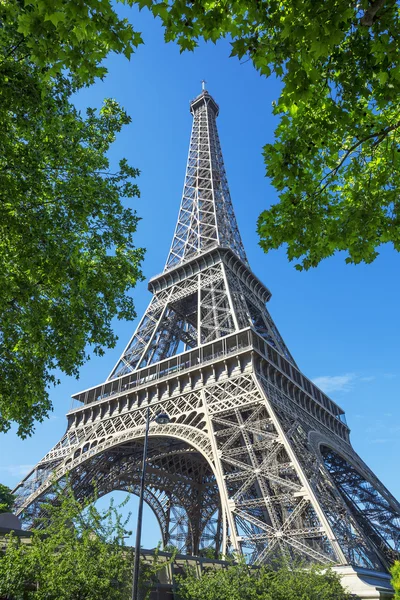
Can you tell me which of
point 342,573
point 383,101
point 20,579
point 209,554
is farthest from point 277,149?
point 209,554

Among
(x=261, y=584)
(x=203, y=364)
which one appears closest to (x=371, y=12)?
(x=261, y=584)

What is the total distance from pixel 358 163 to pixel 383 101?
2.14 meters

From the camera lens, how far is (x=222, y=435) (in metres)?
23.8

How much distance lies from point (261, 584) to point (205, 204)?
133ft

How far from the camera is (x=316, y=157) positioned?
349 inches

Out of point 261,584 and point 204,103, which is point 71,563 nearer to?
point 261,584

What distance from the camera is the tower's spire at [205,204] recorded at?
44.8m

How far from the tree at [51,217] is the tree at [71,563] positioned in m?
2.99

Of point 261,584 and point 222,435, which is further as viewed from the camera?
point 222,435

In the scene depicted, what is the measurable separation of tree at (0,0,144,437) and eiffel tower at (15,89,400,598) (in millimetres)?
11954

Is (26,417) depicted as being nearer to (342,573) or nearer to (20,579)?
(20,579)

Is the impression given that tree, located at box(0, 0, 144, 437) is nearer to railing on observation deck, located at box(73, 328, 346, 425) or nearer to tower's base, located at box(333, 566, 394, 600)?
tower's base, located at box(333, 566, 394, 600)

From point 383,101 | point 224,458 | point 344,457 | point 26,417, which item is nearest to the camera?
point 383,101

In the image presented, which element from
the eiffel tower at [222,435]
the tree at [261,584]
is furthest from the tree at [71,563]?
the eiffel tower at [222,435]
